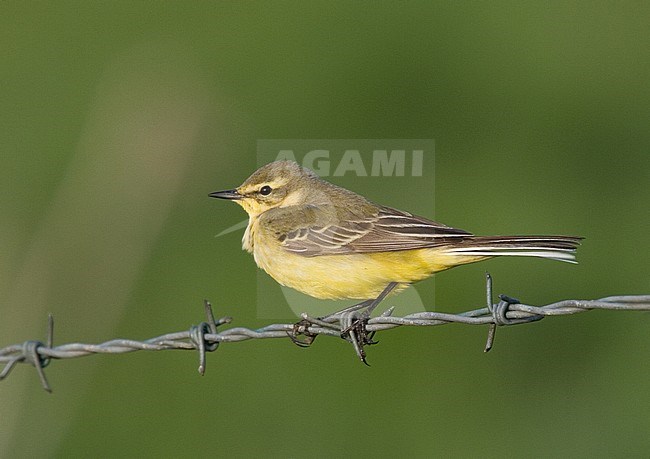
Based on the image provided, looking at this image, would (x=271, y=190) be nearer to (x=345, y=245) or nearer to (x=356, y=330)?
(x=345, y=245)

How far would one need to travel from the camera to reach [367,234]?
6449mm

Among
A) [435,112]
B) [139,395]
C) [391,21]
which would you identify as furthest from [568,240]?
[391,21]

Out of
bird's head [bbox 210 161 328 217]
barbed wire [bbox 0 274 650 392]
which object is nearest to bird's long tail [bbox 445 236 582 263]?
barbed wire [bbox 0 274 650 392]

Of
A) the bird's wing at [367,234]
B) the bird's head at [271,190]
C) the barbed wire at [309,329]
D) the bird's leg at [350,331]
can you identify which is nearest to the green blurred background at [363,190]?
the bird's head at [271,190]

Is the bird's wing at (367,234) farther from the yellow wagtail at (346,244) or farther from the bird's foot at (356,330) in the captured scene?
the bird's foot at (356,330)

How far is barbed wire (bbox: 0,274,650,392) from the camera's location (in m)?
4.52

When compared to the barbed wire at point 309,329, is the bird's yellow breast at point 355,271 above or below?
above

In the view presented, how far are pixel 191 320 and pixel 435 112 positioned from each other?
13.1ft

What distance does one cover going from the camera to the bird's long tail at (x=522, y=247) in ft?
16.4

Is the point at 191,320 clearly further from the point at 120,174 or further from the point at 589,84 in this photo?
the point at 589,84

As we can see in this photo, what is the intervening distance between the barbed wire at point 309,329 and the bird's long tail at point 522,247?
36 centimetres

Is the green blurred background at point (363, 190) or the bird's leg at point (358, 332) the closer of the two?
the bird's leg at point (358, 332)

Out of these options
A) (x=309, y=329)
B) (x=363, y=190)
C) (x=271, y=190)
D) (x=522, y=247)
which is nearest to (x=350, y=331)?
(x=309, y=329)

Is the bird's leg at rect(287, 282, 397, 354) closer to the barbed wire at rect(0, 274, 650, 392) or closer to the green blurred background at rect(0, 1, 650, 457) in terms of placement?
the barbed wire at rect(0, 274, 650, 392)
